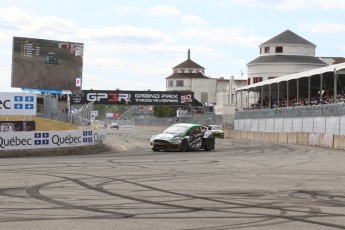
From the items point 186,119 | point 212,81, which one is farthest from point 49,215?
point 212,81

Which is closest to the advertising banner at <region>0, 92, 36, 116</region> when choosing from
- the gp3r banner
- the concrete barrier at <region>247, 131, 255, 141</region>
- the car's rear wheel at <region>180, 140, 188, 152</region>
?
the car's rear wheel at <region>180, 140, 188, 152</region>

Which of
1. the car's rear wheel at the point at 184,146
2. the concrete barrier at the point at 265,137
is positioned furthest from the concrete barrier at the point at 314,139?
the car's rear wheel at the point at 184,146

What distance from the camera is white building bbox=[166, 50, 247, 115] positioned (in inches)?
4601

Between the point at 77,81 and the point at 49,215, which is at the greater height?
the point at 77,81

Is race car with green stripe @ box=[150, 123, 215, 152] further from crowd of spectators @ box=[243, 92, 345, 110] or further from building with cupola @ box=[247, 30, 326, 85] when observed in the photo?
building with cupola @ box=[247, 30, 326, 85]

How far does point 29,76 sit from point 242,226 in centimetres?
4145

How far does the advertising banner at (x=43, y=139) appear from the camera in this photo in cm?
2467

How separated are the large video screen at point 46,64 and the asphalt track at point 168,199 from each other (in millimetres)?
31000

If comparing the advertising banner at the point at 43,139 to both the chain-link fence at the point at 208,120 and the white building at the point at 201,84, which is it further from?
the white building at the point at 201,84

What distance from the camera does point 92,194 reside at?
11.2 m

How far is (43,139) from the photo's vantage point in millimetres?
25703

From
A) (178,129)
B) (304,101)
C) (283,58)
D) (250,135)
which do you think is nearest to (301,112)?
(304,101)

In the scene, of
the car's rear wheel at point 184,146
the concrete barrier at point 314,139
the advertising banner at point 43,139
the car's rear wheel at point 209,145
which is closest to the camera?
the advertising banner at point 43,139

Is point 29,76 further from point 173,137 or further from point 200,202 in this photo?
point 200,202
